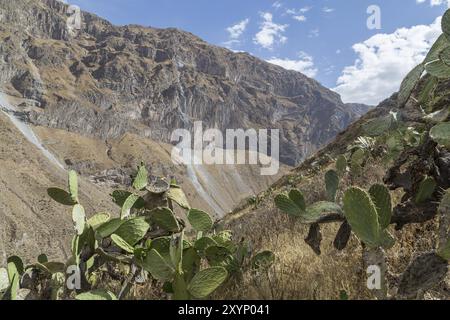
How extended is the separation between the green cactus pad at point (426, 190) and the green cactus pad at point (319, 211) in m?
0.74

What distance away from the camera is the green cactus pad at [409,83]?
13.0ft

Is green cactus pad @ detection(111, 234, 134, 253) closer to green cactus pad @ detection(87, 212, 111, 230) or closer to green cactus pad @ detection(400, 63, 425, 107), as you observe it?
green cactus pad @ detection(87, 212, 111, 230)

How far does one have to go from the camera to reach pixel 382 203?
3.44 metres

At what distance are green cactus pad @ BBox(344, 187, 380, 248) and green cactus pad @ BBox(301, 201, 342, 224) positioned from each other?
2.81 feet

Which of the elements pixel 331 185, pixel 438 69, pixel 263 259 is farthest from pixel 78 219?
pixel 438 69

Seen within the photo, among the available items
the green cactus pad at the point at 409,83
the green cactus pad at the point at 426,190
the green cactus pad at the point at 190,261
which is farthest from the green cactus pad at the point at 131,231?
the green cactus pad at the point at 409,83

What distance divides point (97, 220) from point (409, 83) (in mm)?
3299

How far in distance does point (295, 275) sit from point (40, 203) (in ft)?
372

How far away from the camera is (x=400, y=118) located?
4.43 m

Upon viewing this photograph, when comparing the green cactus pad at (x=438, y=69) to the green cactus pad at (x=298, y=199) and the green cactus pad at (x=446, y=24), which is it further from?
the green cactus pad at (x=298, y=199)

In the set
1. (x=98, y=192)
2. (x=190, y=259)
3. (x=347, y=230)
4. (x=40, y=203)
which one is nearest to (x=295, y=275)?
(x=347, y=230)

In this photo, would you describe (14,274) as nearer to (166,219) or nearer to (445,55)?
(166,219)

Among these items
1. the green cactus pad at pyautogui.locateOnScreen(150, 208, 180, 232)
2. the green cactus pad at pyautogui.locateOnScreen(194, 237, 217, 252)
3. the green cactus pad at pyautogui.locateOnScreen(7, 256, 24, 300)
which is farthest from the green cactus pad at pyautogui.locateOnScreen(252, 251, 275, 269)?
the green cactus pad at pyautogui.locateOnScreen(7, 256, 24, 300)

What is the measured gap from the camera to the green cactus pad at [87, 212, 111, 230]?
13.4 feet
